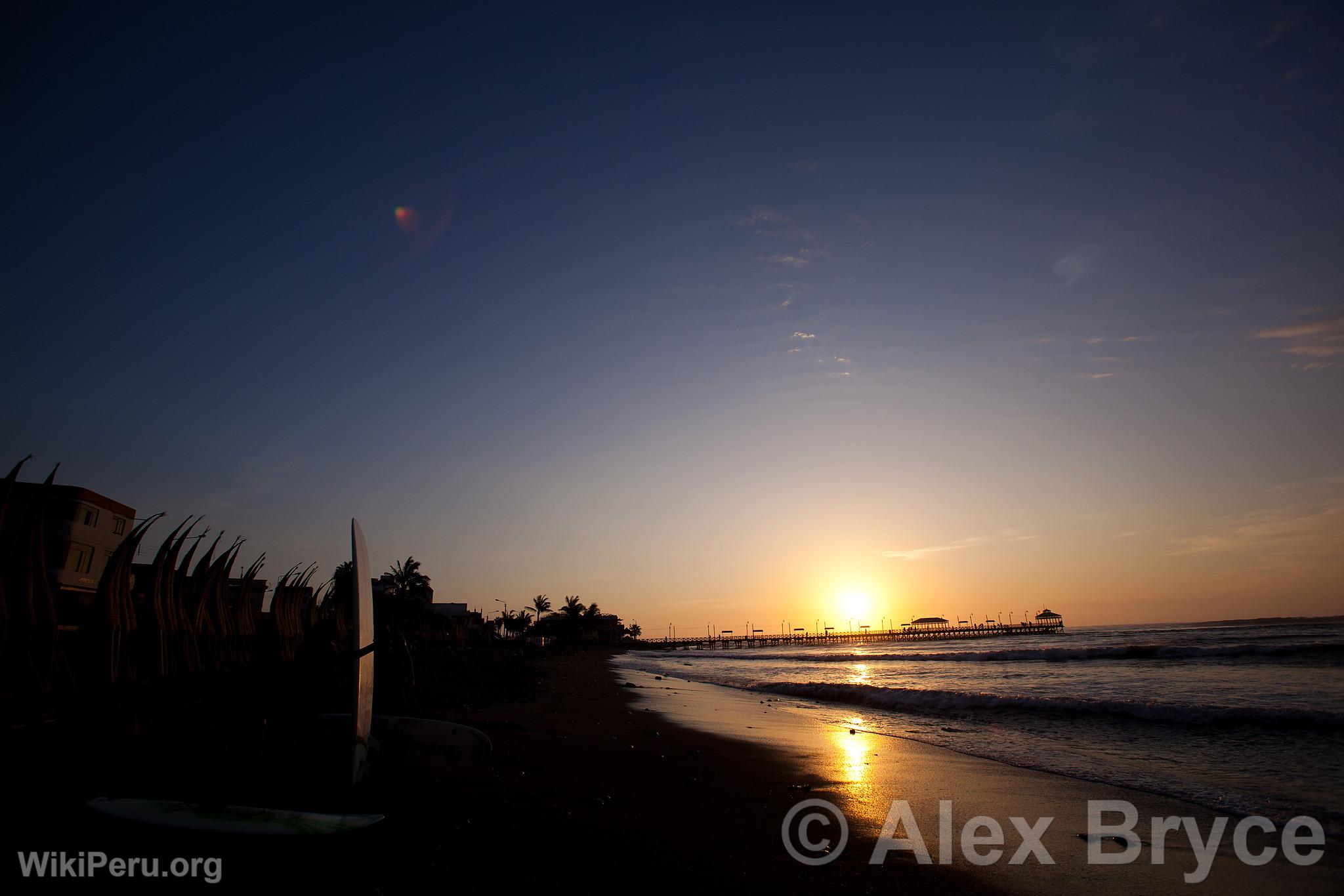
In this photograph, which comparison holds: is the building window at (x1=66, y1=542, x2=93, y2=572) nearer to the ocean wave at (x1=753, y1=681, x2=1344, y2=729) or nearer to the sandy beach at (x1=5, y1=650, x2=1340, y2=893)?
the sandy beach at (x1=5, y1=650, x2=1340, y2=893)

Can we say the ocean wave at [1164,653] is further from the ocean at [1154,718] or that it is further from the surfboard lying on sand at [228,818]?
the surfboard lying on sand at [228,818]

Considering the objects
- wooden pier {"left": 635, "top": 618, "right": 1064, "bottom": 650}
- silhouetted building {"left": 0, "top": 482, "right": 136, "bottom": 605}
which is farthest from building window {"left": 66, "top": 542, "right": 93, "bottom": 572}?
wooden pier {"left": 635, "top": 618, "right": 1064, "bottom": 650}

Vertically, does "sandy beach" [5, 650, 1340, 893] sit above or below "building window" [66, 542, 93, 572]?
below

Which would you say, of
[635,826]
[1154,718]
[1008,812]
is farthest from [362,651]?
[1154,718]

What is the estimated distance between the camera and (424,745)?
6.45m

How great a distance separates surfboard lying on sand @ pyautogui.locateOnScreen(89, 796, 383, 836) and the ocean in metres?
9.06

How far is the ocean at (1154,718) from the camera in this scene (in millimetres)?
8539

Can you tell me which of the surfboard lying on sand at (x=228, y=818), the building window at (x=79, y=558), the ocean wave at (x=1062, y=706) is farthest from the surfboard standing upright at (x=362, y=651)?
the building window at (x=79, y=558)

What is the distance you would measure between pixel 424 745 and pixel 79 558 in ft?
97.8

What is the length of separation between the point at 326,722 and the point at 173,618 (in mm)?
11155

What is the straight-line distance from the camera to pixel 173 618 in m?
14.3

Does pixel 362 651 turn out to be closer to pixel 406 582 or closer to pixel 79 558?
pixel 79 558

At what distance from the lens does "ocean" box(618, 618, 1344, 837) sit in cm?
854

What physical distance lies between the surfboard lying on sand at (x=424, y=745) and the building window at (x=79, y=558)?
28.5 m
